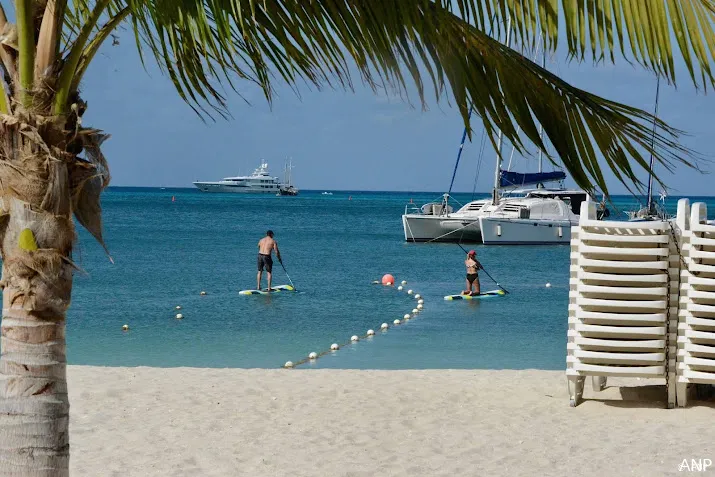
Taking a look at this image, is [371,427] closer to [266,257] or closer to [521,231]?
[266,257]

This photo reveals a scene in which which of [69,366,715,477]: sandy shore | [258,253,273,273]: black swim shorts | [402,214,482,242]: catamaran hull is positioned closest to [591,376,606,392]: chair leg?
[69,366,715,477]: sandy shore

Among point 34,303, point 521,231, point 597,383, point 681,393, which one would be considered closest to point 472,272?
point 597,383

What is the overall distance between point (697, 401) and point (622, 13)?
6379mm

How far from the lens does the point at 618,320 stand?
729 centimetres

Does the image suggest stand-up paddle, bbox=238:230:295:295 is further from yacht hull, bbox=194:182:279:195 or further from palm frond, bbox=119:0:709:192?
yacht hull, bbox=194:182:279:195

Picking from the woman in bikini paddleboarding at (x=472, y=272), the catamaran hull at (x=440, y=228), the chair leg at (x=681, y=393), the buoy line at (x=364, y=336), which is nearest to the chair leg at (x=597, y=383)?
the chair leg at (x=681, y=393)

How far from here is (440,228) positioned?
138 feet

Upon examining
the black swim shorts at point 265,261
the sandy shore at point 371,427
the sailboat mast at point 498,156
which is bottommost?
the sandy shore at point 371,427

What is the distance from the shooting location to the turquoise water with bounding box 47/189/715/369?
14211 mm

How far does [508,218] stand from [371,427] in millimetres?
33671

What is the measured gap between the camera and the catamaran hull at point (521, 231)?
40.2m

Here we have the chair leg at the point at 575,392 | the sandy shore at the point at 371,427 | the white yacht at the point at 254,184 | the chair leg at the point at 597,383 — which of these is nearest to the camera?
the sandy shore at the point at 371,427

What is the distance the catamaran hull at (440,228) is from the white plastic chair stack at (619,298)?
3345cm

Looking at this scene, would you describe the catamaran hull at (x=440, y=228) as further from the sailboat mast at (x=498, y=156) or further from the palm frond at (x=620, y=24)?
the palm frond at (x=620, y=24)
